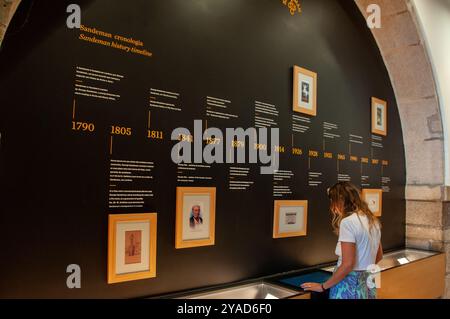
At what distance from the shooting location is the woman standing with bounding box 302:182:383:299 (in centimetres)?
233

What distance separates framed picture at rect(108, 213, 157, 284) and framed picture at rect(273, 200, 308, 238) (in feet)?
3.72

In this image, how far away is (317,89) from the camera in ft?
11.3

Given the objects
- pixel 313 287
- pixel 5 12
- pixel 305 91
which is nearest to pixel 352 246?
pixel 313 287

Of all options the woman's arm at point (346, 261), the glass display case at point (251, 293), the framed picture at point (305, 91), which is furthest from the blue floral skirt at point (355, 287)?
the framed picture at point (305, 91)

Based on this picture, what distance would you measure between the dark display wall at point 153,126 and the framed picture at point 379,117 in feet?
2.28

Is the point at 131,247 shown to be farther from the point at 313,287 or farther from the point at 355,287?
the point at 355,287

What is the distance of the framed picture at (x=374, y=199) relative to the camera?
160 inches

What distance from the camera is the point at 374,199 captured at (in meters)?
4.19

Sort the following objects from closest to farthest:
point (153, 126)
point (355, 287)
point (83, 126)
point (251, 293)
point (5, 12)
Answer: point (5, 12)
point (83, 126)
point (153, 126)
point (355, 287)
point (251, 293)

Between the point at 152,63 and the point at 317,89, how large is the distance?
1.72 m

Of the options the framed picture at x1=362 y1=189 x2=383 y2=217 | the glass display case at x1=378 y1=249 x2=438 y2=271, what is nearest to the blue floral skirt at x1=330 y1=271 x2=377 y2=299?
the glass display case at x1=378 y1=249 x2=438 y2=271

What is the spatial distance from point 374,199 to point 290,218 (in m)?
1.52

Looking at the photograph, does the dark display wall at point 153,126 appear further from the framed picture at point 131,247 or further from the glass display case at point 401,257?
the glass display case at point 401,257
